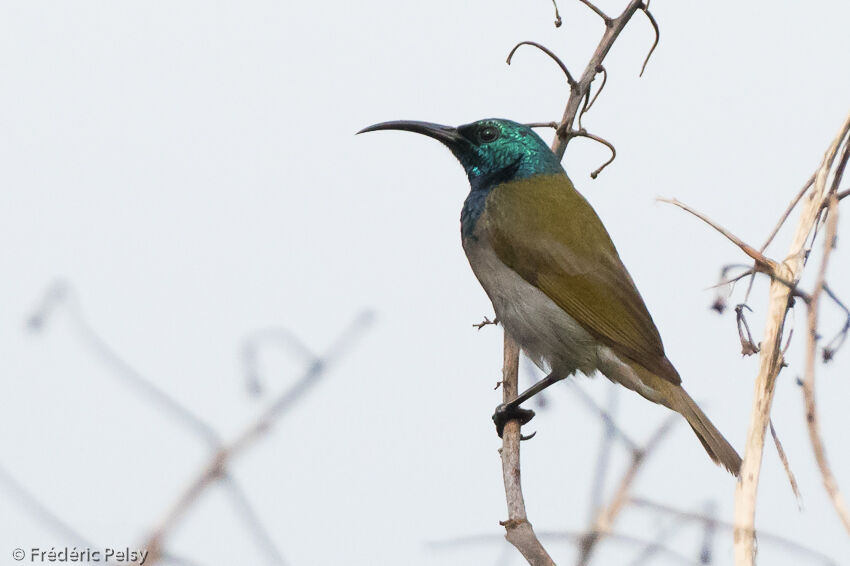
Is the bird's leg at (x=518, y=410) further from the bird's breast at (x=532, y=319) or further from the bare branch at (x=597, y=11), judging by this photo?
the bare branch at (x=597, y=11)

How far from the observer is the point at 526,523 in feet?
10.4

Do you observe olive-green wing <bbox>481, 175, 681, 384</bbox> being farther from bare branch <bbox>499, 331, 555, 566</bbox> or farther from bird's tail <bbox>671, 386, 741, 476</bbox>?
bare branch <bbox>499, 331, 555, 566</bbox>

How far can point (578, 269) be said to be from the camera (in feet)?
16.1

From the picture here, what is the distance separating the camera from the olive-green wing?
484 centimetres

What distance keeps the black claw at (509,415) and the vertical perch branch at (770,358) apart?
2.01 m

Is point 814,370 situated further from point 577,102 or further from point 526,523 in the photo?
point 577,102

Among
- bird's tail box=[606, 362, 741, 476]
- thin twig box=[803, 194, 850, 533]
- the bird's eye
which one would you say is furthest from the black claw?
thin twig box=[803, 194, 850, 533]

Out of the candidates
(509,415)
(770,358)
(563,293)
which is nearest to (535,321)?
(563,293)

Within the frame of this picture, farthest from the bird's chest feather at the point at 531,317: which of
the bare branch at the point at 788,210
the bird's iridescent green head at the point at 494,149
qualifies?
the bare branch at the point at 788,210

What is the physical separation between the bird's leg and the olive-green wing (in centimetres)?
36

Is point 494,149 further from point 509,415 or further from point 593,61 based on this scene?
point 509,415

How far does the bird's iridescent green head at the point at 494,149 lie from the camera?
5367 millimetres

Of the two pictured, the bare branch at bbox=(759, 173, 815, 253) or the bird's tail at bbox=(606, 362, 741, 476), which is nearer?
the bare branch at bbox=(759, 173, 815, 253)

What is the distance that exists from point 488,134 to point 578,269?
37.8 inches
